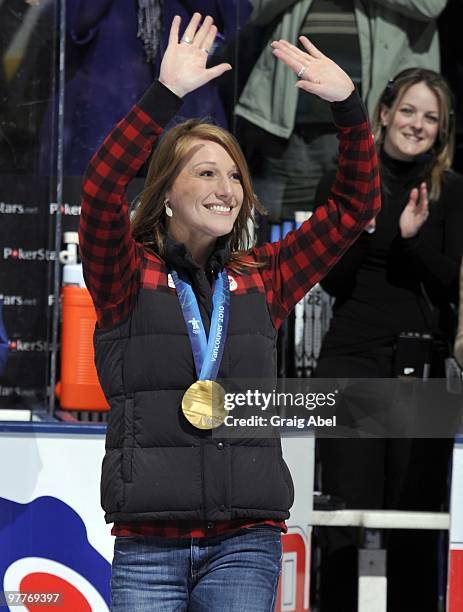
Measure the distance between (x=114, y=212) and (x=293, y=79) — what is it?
106 inches

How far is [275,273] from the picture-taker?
9.70 feet

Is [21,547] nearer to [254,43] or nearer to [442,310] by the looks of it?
[442,310]

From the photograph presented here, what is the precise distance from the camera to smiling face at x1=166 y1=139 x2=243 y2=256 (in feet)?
9.32

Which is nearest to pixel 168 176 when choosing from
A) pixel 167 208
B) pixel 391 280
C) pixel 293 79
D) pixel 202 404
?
pixel 167 208

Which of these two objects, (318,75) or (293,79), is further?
(293,79)

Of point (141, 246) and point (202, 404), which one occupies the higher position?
point (141, 246)

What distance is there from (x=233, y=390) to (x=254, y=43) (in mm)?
2759

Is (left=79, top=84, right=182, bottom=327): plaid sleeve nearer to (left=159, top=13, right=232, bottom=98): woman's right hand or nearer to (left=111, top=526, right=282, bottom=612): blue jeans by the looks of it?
(left=159, top=13, right=232, bottom=98): woman's right hand

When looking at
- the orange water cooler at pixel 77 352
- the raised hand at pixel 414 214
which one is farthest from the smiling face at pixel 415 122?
the orange water cooler at pixel 77 352

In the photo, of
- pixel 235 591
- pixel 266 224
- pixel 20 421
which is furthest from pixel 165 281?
pixel 266 224

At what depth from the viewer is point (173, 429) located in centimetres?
269

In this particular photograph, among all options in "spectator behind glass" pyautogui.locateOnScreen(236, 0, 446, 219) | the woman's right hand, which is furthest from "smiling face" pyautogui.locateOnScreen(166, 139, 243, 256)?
"spectator behind glass" pyautogui.locateOnScreen(236, 0, 446, 219)

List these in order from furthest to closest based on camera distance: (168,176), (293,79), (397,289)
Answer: (293,79) < (397,289) < (168,176)

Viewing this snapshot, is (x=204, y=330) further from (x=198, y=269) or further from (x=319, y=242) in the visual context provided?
(x=319, y=242)
